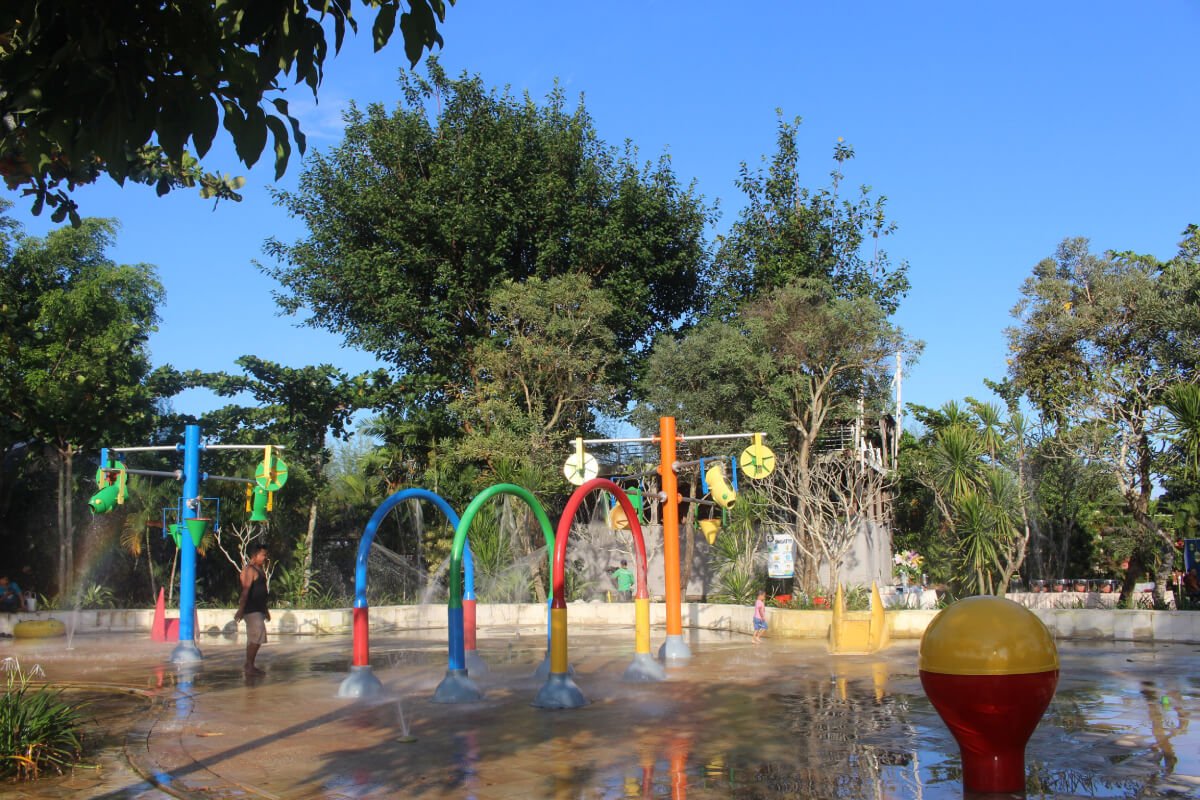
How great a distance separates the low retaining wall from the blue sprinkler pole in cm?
599

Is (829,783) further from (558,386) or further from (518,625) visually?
(558,386)

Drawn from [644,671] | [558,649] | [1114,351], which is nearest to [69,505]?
[644,671]

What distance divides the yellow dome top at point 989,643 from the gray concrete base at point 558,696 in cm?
482

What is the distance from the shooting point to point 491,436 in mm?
26594

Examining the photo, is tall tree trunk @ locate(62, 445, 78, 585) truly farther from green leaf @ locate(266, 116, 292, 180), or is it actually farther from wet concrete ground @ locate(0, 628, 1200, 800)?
green leaf @ locate(266, 116, 292, 180)

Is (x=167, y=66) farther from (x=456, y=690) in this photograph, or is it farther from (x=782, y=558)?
(x=782, y=558)

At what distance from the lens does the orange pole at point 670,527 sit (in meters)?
15.0

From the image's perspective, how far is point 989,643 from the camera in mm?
6324

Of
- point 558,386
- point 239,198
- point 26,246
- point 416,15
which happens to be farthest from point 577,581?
point 416,15

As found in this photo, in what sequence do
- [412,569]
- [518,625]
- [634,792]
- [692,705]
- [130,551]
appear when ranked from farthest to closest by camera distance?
[412,569] < [130,551] < [518,625] < [692,705] < [634,792]

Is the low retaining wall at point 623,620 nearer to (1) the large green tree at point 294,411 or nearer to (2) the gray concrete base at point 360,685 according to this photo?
(1) the large green tree at point 294,411

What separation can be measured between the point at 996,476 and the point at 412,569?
1521cm

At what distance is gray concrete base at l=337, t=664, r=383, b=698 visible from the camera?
11.6 metres

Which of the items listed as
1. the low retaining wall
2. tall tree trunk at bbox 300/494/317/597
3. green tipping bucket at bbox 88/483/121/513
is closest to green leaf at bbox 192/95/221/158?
green tipping bucket at bbox 88/483/121/513
